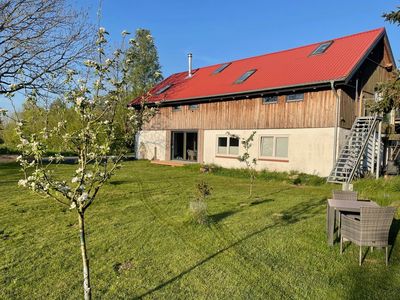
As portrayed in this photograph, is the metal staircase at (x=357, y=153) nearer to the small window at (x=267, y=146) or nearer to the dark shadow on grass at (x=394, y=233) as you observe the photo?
the small window at (x=267, y=146)

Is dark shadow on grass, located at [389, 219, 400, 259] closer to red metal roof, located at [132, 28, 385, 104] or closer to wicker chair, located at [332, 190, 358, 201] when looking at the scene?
wicker chair, located at [332, 190, 358, 201]

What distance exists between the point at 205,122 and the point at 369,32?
10.2 meters

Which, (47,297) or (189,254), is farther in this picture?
(189,254)

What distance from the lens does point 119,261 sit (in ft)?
15.9

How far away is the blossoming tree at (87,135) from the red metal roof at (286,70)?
9512 millimetres

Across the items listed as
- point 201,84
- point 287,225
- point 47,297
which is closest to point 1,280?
point 47,297

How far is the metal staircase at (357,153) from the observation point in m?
12.9

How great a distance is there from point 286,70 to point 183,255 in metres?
14.3

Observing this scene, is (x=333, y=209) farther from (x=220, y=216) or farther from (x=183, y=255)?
(x=183, y=255)

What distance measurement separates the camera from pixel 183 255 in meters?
5.09

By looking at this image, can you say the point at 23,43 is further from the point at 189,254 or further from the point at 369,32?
the point at 369,32

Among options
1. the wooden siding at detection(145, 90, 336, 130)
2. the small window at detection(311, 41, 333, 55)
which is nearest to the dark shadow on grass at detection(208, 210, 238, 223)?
the wooden siding at detection(145, 90, 336, 130)

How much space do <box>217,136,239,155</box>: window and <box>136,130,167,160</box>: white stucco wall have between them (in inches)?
204

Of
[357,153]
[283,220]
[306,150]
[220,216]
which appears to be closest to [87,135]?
[220,216]
